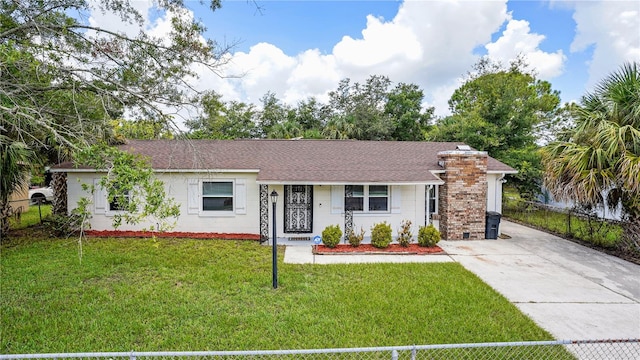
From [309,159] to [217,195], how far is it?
3.76 meters

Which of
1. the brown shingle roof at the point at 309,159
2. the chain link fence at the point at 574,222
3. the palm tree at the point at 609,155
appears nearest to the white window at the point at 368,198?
the brown shingle roof at the point at 309,159

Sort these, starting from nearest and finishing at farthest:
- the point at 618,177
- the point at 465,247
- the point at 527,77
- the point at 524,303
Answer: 1. the point at 524,303
2. the point at 618,177
3. the point at 465,247
4. the point at 527,77

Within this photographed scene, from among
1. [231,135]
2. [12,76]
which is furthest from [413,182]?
[231,135]

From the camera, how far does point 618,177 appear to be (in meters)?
8.64

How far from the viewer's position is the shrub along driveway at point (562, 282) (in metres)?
5.51

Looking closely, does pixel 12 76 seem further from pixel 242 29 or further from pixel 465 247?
pixel 465 247

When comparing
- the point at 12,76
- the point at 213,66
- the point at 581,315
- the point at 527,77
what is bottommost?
the point at 581,315

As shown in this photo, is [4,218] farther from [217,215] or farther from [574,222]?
[574,222]

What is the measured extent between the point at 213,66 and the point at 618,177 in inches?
427

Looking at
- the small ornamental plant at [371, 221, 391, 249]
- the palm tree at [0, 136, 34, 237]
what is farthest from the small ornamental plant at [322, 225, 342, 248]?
the palm tree at [0, 136, 34, 237]

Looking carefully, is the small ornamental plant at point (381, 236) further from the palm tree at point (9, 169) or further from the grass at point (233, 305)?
the palm tree at point (9, 169)

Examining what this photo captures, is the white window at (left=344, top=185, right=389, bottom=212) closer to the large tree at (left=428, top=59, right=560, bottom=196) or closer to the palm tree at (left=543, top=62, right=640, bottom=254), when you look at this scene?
the palm tree at (left=543, top=62, right=640, bottom=254)

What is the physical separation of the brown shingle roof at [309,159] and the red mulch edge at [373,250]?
2131 mm

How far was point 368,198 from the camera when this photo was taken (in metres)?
11.4
